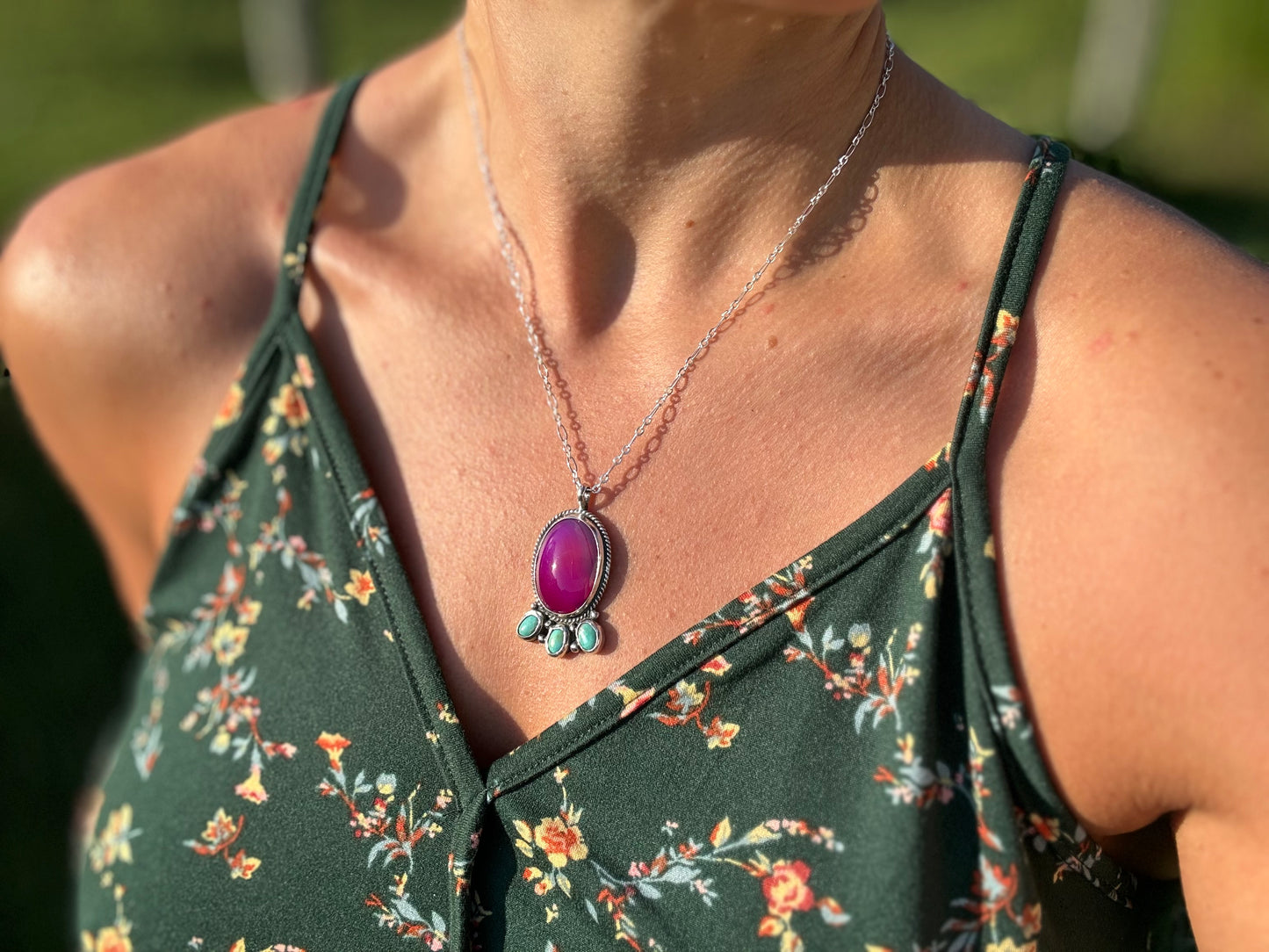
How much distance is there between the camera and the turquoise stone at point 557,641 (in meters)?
1.39

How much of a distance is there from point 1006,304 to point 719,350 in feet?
1.17

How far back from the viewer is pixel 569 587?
55.6 inches

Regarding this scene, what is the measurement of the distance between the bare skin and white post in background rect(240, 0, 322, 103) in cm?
437

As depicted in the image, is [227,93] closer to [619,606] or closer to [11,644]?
[11,644]

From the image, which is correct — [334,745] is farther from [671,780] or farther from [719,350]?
[719,350]

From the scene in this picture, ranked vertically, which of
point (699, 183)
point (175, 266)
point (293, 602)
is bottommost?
point (293, 602)

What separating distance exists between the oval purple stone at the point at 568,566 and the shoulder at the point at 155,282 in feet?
1.98

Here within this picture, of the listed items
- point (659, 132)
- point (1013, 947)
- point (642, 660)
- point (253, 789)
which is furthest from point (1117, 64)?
point (253, 789)

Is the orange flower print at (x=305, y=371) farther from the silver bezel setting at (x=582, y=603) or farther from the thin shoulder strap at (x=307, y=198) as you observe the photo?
the silver bezel setting at (x=582, y=603)

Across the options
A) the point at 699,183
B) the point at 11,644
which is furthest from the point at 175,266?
the point at 11,644

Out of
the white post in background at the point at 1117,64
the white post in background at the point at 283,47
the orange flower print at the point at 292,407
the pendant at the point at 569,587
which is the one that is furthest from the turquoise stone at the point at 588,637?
the white post in background at the point at 283,47

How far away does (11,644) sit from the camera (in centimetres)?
314

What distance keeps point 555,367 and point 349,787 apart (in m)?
0.59

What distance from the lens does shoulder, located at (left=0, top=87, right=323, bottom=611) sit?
1.73 metres
